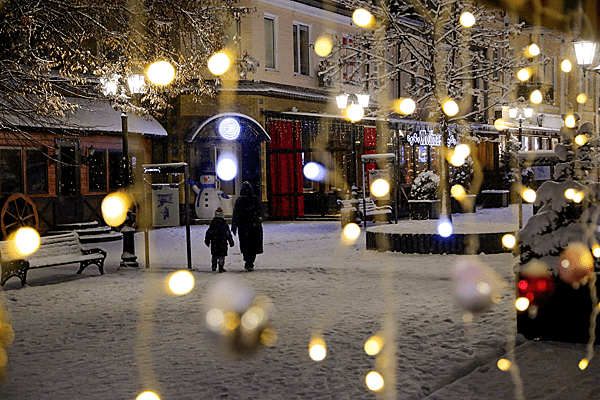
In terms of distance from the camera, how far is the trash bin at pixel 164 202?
2258 cm

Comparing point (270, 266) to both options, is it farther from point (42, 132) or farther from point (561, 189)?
point (42, 132)

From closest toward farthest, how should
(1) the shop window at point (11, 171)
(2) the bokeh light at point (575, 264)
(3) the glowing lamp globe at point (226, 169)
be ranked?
(2) the bokeh light at point (575, 264), (1) the shop window at point (11, 171), (3) the glowing lamp globe at point (226, 169)

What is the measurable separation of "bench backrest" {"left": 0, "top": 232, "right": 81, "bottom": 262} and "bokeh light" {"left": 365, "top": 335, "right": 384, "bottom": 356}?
662 centimetres

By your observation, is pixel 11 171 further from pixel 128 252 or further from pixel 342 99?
A: pixel 342 99

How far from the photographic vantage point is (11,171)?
1912 cm

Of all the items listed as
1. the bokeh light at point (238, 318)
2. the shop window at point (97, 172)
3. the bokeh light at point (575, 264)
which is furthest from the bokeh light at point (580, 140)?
the shop window at point (97, 172)

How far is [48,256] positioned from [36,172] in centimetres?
818

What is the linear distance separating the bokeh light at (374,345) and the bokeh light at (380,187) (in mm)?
15575

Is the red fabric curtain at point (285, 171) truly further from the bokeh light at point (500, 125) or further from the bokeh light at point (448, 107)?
the bokeh light at point (500, 125)

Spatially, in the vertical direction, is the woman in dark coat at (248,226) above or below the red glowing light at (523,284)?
above

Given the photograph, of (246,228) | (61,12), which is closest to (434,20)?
(246,228)

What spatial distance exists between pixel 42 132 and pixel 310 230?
7.73 meters

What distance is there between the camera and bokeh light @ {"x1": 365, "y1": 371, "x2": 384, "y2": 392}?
215 inches

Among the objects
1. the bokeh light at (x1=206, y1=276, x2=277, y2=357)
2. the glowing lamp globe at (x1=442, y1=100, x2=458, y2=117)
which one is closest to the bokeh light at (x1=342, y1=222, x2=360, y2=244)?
the glowing lamp globe at (x1=442, y1=100, x2=458, y2=117)
